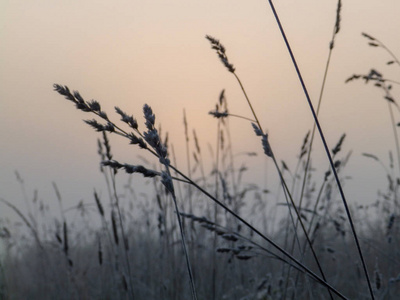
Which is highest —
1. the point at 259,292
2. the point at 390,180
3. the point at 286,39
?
the point at 390,180

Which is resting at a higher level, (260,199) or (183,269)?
(260,199)

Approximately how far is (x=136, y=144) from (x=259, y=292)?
77.2 inches

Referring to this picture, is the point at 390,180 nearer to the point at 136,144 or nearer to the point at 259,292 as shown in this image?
the point at 259,292

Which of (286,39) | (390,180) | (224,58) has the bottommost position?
(286,39)

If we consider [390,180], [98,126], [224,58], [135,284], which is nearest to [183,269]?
[135,284]

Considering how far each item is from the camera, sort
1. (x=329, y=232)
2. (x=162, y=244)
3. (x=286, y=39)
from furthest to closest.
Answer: (x=329, y=232) → (x=162, y=244) → (x=286, y=39)

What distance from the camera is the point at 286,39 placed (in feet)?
4.16

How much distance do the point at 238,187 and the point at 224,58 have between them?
2.62 m

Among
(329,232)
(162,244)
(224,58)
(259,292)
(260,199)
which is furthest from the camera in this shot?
(329,232)

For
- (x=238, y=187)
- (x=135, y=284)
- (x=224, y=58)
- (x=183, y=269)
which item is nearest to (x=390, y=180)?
(x=238, y=187)

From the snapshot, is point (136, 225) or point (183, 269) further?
point (136, 225)

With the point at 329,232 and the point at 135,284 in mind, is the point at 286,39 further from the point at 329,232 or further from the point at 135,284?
the point at 329,232

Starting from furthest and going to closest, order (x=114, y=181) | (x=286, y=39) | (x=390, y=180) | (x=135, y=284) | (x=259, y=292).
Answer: (x=390, y=180)
(x=135, y=284)
(x=259, y=292)
(x=114, y=181)
(x=286, y=39)

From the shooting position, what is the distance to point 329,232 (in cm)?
679
